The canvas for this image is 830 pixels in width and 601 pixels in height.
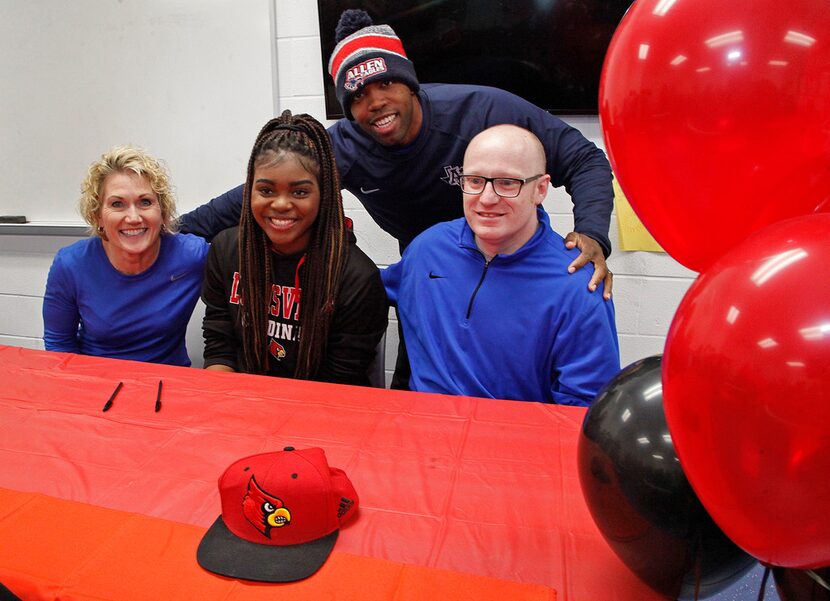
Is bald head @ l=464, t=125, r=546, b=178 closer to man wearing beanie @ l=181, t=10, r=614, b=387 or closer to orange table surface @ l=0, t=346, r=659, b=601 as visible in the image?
man wearing beanie @ l=181, t=10, r=614, b=387

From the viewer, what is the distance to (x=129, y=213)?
1.57 metres

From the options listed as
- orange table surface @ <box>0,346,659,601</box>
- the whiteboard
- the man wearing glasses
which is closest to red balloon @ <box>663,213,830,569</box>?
orange table surface @ <box>0,346,659,601</box>

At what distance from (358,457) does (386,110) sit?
978mm

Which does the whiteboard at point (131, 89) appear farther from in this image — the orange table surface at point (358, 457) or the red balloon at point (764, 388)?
the red balloon at point (764, 388)

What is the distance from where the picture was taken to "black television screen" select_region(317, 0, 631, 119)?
2.06 m

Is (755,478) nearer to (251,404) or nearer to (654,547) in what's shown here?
(654,547)

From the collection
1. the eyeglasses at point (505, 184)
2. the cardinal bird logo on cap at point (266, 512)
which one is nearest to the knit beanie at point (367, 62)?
the eyeglasses at point (505, 184)

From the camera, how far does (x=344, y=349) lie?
147 cm

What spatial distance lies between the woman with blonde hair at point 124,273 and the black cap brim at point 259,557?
1022 millimetres

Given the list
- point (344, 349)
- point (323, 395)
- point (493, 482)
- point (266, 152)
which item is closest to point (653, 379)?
point (493, 482)

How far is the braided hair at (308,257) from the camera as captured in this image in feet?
4.68

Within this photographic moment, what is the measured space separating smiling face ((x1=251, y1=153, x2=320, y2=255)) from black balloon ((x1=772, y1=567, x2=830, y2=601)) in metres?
1.14

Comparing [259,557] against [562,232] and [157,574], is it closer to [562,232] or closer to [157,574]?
[157,574]

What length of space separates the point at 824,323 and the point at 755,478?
0.43 feet
